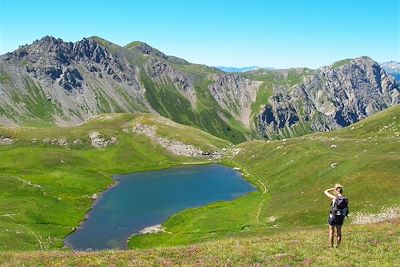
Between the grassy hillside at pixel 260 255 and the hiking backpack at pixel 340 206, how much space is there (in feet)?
10.3

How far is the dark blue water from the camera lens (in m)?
106

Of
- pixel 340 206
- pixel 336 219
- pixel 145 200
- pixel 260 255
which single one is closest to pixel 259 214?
pixel 145 200

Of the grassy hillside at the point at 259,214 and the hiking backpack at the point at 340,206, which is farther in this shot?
the grassy hillside at the point at 259,214

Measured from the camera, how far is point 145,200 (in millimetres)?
141875

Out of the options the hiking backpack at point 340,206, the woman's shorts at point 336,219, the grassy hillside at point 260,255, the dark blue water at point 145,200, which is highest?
the hiking backpack at point 340,206

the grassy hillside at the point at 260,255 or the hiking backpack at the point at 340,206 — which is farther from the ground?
the hiking backpack at the point at 340,206

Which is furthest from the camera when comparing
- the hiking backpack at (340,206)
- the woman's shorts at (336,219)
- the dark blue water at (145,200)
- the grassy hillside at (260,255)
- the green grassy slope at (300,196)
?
the dark blue water at (145,200)

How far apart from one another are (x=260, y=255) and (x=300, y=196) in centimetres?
8255

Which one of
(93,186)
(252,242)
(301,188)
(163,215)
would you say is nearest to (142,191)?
(93,186)

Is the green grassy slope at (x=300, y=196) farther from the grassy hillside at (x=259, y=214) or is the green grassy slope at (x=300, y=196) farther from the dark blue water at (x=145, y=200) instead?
the dark blue water at (x=145, y=200)

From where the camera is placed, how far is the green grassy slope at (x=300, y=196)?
97188mm

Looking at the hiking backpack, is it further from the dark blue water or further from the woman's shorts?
the dark blue water

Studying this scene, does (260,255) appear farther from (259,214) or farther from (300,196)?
(300,196)

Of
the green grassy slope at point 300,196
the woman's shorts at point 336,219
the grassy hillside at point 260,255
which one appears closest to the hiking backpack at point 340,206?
the woman's shorts at point 336,219
